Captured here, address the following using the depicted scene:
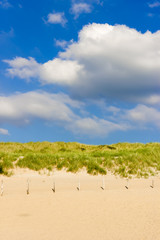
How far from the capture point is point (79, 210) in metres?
19.7

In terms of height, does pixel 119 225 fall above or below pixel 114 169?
below

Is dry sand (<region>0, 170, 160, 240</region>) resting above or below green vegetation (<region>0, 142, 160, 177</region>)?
below

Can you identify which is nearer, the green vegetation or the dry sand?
the dry sand

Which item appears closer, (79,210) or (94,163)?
(79,210)

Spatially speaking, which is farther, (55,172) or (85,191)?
(55,172)

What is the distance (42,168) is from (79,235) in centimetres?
2002

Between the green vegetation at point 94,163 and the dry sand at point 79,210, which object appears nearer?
the dry sand at point 79,210

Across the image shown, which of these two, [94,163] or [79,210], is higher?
[94,163]

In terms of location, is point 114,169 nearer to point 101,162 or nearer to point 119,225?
point 101,162

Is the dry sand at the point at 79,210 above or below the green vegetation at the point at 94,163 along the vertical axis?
below

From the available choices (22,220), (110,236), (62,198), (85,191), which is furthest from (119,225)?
(85,191)

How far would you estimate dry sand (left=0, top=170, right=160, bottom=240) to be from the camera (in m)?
14.8

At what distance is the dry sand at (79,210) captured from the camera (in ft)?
48.5

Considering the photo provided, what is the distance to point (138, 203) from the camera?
21.8m
